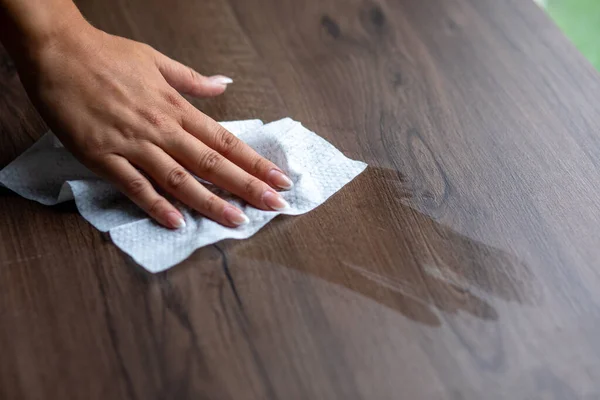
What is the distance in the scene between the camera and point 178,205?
655mm

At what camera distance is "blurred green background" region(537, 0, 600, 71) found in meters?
1.38

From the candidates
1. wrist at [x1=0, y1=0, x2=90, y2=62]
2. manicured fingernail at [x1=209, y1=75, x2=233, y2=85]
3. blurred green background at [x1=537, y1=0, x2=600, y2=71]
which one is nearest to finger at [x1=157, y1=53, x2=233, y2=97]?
manicured fingernail at [x1=209, y1=75, x2=233, y2=85]

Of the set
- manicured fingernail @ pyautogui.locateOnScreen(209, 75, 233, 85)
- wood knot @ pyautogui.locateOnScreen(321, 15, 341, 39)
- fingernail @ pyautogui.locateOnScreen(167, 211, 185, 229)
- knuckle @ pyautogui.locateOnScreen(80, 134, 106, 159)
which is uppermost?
wood knot @ pyautogui.locateOnScreen(321, 15, 341, 39)

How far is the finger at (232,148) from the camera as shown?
668 millimetres

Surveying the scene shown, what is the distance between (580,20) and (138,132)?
117 cm

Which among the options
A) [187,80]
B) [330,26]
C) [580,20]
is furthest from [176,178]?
[580,20]

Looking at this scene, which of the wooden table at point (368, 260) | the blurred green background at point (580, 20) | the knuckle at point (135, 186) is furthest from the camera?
the blurred green background at point (580, 20)

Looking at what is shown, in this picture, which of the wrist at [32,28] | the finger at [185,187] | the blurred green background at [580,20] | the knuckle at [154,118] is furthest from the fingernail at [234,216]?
the blurred green background at [580,20]

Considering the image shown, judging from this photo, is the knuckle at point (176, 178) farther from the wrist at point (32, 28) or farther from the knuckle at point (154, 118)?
the wrist at point (32, 28)

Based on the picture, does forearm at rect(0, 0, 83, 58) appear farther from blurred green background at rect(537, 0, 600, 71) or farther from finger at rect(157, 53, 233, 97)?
blurred green background at rect(537, 0, 600, 71)

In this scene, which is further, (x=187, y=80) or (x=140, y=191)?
(x=187, y=80)

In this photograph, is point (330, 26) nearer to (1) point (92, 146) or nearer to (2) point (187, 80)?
(2) point (187, 80)

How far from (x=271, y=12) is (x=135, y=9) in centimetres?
19

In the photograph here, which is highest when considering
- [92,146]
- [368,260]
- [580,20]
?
[580,20]
